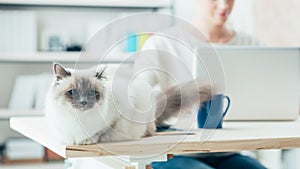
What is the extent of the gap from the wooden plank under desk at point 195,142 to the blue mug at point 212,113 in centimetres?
3

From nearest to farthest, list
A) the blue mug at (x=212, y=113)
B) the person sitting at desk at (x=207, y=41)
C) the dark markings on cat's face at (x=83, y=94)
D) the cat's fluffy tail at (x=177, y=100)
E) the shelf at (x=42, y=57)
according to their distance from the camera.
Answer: the dark markings on cat's face at (x=83, y=94)
the cat's fluffy tail at (x=177, y=100)
the blue mug at (x=212, y=113)
the person sitting at desk at (x=207, y=41)
the shelf at (x=42, y=57)

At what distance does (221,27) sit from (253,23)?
69cm

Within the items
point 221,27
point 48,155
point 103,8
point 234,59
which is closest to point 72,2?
point 103,8

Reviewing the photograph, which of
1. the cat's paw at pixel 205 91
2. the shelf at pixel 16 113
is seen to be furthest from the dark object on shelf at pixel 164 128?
the shelf at pixel 16 113

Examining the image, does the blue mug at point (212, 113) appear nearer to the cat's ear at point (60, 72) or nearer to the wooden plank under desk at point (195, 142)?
the wooden plank under desk at point (195, 142)

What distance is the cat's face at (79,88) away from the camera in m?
1.12

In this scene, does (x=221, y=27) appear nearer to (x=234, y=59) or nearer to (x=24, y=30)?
(x=234, y=59)

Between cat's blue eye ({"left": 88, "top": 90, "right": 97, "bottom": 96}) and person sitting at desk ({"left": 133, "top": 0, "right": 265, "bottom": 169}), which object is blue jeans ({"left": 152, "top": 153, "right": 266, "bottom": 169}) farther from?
cat's blue eye ({"left": 88, "top": 90, "right": 97, "bottom": 96})

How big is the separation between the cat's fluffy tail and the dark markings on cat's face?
244mm

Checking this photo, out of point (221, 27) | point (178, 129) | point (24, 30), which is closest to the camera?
point (178, 129)

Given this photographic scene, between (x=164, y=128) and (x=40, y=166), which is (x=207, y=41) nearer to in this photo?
(x=164, y=128)

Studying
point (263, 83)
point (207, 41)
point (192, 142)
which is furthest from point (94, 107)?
point (207, 41)

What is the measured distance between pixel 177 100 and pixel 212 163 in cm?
56

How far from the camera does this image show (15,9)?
3.38 m
